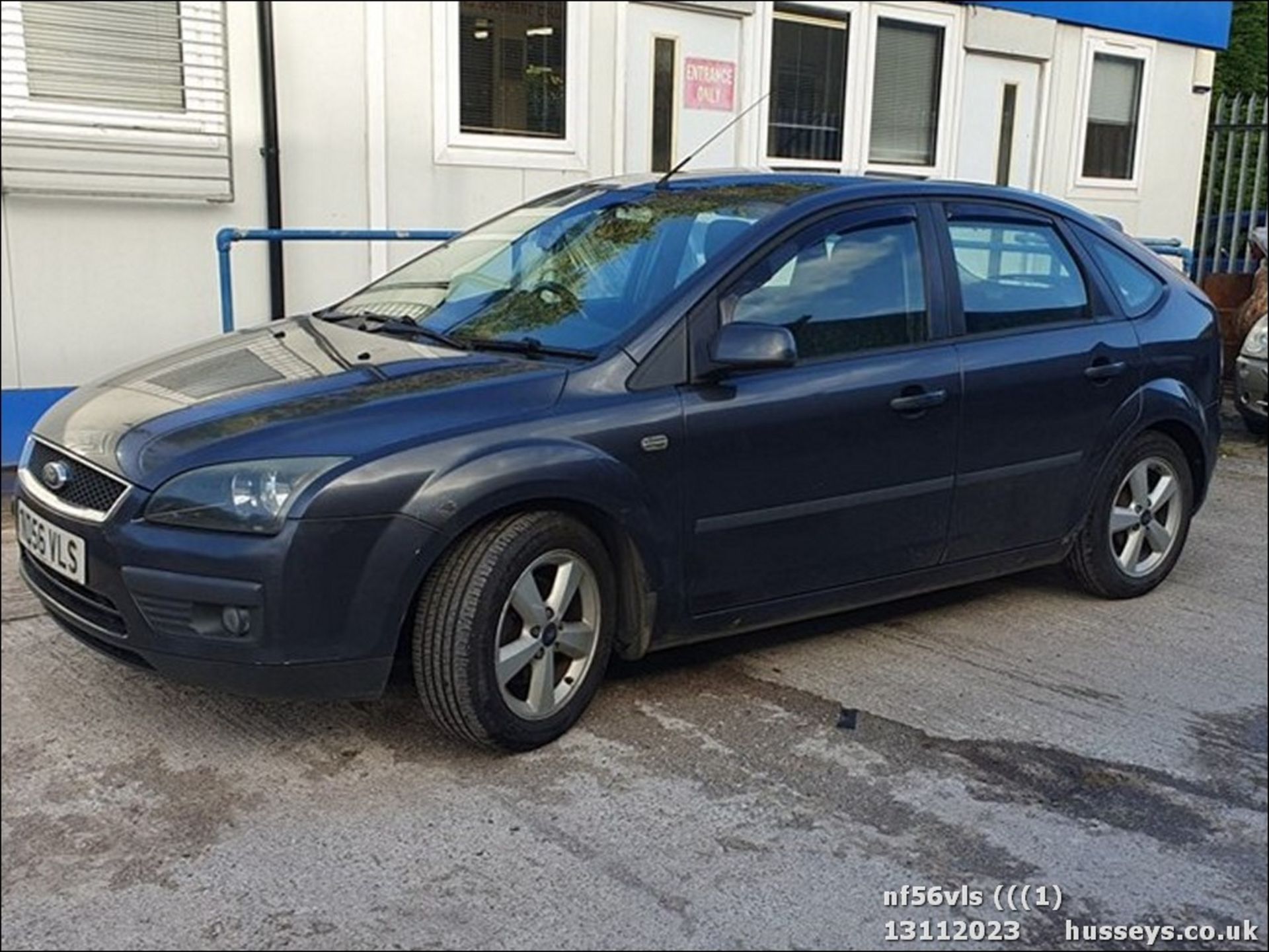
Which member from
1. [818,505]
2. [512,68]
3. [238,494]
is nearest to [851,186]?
[818,505]

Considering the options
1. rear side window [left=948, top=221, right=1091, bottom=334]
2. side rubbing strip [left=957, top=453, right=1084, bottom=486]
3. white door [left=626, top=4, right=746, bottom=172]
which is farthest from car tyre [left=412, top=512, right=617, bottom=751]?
white door [left=626, top=4, right=746, bottom=172]

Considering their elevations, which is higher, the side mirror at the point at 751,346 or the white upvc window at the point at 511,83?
the white upvc window at the point at 511,83

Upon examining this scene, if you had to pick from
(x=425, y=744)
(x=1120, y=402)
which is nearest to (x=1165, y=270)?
(x=1120, y=402)

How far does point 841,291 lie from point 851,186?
1.32 feet

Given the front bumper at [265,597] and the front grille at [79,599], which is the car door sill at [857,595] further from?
the front grille at [79,599]

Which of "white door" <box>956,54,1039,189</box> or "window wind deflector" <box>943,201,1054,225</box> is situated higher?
"white door" <box>956,54,1039,189</box>

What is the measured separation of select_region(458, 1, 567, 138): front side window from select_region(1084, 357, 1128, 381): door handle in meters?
4.37

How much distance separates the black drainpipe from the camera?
22.1 ft

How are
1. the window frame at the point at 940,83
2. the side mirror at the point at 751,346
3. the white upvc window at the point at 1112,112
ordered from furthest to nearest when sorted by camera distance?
the white upvc window at the point at 1112,112, the window frame at the point at 940,83, the side mirror at the point at 751,346

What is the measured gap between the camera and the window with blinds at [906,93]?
10.2 metres

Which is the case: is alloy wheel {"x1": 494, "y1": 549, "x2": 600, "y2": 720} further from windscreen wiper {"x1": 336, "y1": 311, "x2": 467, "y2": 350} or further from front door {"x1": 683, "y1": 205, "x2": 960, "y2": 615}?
windscreen wiper {"x1": 336, "y1": 311, "x2": 467, "y2": 350}

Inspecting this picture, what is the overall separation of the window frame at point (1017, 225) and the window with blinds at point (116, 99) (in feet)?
13.2

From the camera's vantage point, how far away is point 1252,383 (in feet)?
27.9

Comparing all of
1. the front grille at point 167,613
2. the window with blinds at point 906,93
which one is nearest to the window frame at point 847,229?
the front grille at point 167,613
